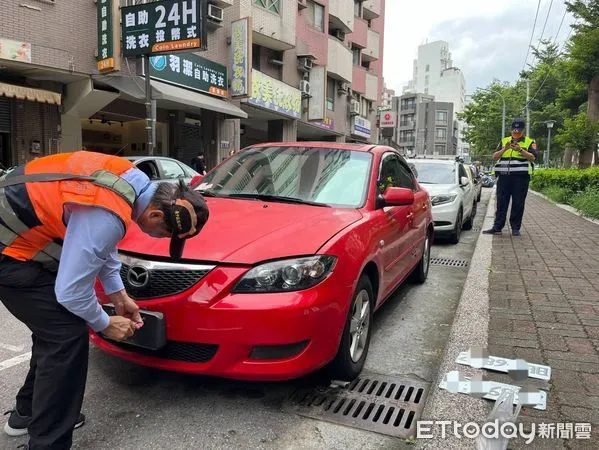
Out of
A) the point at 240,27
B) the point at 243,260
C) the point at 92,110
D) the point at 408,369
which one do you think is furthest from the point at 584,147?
the point at 243,260

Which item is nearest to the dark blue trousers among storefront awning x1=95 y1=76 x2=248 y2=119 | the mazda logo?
the mazda logo

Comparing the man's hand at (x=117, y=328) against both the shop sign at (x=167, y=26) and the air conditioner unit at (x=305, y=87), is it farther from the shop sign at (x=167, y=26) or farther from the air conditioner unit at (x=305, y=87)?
the air conditioner unit at (x=305, y=87)

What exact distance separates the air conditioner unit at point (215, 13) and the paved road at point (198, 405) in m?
13.5

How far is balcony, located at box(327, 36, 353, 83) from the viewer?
2567 centimetres

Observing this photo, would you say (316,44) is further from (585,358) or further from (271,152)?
(585,358)

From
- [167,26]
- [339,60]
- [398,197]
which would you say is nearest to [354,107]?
[339,60]

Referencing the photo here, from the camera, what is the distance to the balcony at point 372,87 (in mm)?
33438

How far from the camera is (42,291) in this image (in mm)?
2008

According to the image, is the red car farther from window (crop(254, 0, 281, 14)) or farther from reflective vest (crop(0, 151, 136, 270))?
window (crop(254, 0, 281, 14))

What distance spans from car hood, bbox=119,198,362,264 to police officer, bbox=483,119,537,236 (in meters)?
5.62

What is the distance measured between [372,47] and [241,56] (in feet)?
63.8

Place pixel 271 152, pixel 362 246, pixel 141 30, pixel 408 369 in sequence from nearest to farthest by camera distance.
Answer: pixel 362 246 < pixel 408 369 < pixel 271 152 < pixel 141 30

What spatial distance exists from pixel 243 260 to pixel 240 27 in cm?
1567

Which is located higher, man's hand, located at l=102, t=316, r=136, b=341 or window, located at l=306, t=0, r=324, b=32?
window, located at l=306, t=0, r=324, b=32
